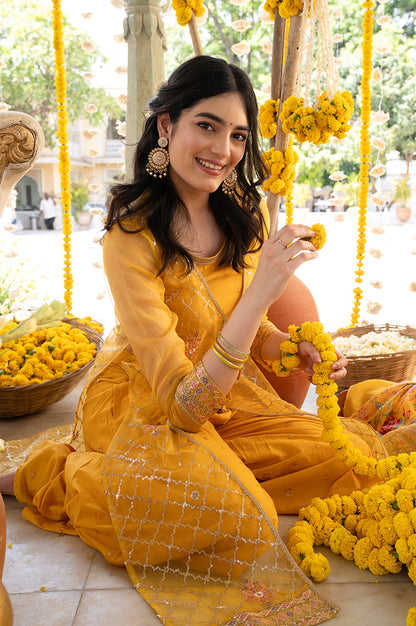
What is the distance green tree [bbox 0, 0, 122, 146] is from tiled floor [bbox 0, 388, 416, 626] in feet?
36.0

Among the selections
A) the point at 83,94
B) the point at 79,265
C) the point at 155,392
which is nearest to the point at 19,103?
the point at 83,94

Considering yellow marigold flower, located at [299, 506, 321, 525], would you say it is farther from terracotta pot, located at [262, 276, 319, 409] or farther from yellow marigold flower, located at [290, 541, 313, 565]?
terracotta pot, located at [262, 276, 319, 409]

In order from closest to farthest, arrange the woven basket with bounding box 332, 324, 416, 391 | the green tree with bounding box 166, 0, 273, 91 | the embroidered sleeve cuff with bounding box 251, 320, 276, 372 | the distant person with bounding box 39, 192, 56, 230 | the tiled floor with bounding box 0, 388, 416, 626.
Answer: the tiled floor with bounding box 0, 388, 416, 626 < the embroidered sleeve cuff with bounding box 251, 320, 276, 372 < the woven basket with bounding box 332, 324, 416, 391 < the green tree with bounding box 166, 0, 273, 91 < the distant person with bounding box 39, 192, 56, 230

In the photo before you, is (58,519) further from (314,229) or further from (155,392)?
(314,229)

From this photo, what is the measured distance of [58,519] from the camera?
1.90 m

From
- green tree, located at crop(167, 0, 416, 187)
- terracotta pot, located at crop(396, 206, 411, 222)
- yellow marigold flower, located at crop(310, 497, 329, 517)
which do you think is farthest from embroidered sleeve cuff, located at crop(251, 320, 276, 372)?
terracotta pot, located at crop(396, 206, 411, 222)

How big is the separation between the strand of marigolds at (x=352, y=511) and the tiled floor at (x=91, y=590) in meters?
0.05

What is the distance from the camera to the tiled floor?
1490 millimetres

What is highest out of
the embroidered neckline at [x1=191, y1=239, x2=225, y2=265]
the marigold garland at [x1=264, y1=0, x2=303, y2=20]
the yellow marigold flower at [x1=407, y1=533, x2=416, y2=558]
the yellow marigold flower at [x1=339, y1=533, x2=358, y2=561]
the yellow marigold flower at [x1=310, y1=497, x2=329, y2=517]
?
the marigold garland at [x1=264, y1=0, x2=303, y2=20]

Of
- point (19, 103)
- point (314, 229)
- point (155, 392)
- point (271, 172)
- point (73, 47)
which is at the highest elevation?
point (73, 47)

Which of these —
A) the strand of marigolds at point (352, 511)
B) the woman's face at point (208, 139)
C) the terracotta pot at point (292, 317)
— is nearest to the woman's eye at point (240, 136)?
the woman's face at point (208, 139)

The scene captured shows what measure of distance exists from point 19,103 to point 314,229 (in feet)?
43.7

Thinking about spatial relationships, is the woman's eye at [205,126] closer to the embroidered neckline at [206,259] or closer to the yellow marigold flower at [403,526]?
the embroidered neckline at [206,259]

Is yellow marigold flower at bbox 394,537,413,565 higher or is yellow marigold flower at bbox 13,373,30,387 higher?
A: yellow marigold flower at bbox 13,373,30,387
